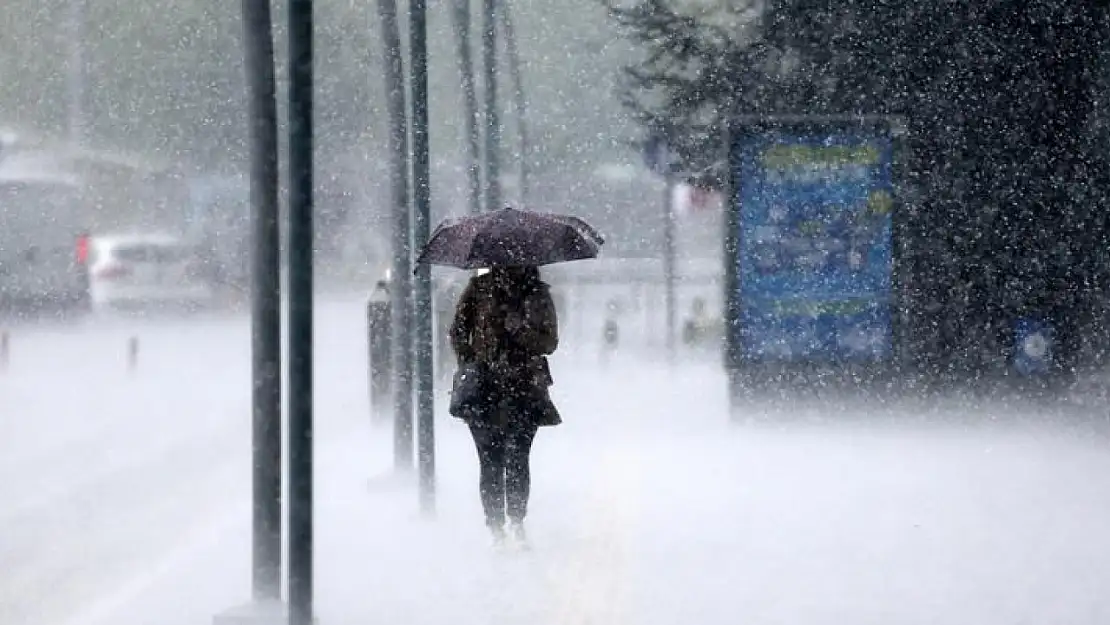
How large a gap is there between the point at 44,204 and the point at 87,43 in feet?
88.2

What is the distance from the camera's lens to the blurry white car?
1321 inches

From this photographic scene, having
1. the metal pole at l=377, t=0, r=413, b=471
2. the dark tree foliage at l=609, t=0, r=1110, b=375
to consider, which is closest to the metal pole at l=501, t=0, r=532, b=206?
the dark tree foliage at l=609, t=0, r=1110, b=375

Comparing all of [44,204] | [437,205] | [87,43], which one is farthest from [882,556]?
[87,43]

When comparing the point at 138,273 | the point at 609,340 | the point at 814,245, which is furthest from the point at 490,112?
the point at 138,273

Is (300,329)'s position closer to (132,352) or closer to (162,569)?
(162,569)

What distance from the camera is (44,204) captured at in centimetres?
3197

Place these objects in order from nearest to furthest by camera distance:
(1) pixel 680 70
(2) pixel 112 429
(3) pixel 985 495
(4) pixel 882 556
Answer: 1. (4) pixel 882 556
2. (3) pixel 985 495
3. (2) pixel 112 429
4. (1) pixel 680 70

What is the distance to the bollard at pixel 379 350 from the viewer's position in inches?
615

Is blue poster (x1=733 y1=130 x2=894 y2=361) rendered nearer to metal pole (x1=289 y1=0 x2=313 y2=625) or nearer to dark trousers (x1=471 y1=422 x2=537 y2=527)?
dark trousers (x1=471 y1=422 x2=537 y2=527)

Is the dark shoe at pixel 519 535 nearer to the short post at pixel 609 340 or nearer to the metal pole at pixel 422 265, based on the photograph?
the metal pole at pixel 422 265

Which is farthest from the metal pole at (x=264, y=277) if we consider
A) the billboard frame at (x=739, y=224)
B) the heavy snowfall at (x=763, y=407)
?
the billboard frame at (x=739, y=224)

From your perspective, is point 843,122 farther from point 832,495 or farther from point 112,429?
point 112,429

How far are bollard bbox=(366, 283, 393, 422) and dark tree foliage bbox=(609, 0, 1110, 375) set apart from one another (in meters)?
4.20

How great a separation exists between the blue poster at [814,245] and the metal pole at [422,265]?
4.23 metres
